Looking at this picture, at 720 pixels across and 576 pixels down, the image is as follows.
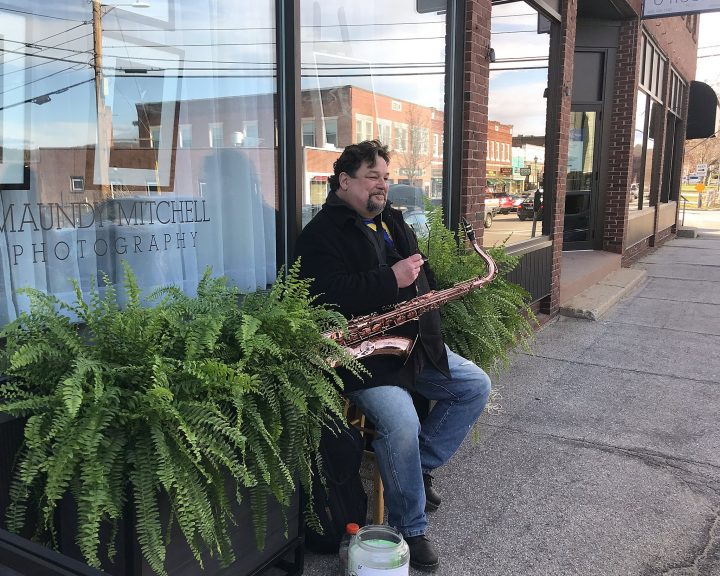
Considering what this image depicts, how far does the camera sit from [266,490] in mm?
2113

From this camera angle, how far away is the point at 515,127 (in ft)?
22.6

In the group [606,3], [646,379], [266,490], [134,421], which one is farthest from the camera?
[606,3]

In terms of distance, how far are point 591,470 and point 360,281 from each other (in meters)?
1.88

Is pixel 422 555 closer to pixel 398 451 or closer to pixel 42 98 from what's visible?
pixel 398 451

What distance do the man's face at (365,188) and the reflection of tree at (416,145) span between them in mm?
1867

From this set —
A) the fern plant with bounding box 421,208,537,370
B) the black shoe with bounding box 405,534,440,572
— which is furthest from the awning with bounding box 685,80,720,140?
the black shoe with bounding box 405,534,440,572

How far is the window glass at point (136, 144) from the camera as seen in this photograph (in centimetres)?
243

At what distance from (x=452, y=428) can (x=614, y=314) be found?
5134 millimetres

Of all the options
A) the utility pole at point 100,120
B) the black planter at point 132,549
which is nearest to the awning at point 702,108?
the utility pole at point 100,120

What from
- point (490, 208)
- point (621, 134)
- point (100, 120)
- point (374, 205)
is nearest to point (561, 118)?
point (490, 208)

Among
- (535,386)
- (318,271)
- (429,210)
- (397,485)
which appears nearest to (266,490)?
(397,485)

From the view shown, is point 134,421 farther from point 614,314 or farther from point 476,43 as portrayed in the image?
point 614,314

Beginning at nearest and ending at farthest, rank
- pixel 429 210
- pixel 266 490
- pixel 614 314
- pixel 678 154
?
1. pixel 266 490
2. pixel 429 210
3. pixel 614 314
4. pixel 678 154

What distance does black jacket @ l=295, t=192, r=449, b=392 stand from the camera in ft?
8.86
